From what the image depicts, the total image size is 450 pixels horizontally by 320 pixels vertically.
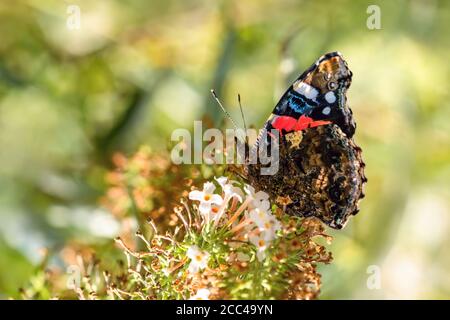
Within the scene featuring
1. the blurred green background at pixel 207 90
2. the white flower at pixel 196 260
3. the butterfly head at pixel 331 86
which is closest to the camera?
the white flower at pixel 196 260

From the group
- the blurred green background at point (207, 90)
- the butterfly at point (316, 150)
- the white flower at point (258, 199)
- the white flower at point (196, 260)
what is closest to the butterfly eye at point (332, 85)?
the butterfly at point (316, 150)

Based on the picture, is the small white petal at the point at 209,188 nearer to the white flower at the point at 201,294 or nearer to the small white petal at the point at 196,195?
the small white petal at the point at 196,195

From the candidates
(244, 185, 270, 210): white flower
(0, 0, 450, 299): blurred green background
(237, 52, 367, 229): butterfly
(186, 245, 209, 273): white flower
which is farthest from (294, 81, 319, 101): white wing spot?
→ (0, 0, 450, 299): blurred green background

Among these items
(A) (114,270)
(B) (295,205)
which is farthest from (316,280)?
(A) (114,270)

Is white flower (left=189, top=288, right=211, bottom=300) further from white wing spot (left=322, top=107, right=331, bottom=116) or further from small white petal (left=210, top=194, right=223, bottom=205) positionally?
white wing spot (left=322, top=107, right=331, bottom=116)

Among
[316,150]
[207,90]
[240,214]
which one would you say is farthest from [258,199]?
[207,90]
